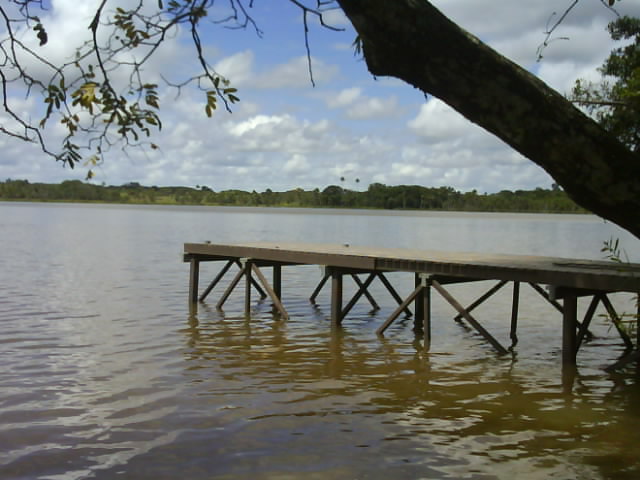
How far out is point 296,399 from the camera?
8695mm

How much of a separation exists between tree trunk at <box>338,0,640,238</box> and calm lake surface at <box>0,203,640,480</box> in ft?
13.8

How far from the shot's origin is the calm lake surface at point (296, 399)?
659cm

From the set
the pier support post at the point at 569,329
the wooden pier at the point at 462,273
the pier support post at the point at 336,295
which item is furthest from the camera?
the pier support post at the point at 336,295

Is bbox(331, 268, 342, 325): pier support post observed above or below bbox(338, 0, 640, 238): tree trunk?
below

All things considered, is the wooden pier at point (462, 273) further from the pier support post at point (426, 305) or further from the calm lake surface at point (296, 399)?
the calm lake surface at point (296, 399)

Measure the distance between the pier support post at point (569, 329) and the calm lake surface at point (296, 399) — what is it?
26cm

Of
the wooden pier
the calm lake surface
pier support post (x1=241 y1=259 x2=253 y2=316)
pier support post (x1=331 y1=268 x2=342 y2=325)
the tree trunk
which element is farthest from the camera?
pier support post (x1=241 y1=259 x2=253 y2=316)

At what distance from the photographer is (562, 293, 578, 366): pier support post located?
403 inches

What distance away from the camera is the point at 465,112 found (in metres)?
2.77

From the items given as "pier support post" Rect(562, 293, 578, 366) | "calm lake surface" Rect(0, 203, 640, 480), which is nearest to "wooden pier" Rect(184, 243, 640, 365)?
"pier support post" Rect(562, 293, 578, 366)

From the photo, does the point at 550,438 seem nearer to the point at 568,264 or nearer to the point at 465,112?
the point at 568,264

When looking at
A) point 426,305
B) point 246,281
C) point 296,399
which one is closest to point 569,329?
point 426,305

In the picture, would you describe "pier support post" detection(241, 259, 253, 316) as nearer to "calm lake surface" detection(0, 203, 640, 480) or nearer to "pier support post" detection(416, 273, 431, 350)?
"calm lake surface" detection(0, 203, 640, 480)

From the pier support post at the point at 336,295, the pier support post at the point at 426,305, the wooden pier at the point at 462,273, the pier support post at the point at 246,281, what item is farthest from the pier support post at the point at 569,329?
the pier support post at the point at 246,281
